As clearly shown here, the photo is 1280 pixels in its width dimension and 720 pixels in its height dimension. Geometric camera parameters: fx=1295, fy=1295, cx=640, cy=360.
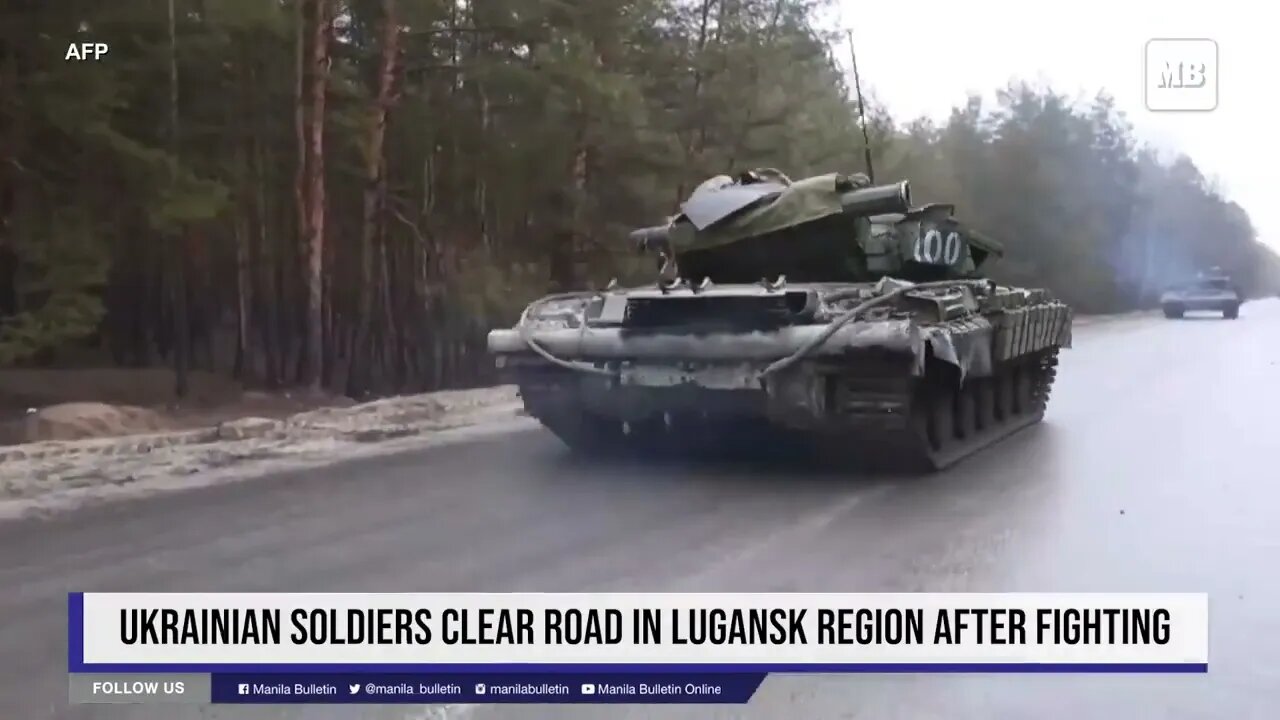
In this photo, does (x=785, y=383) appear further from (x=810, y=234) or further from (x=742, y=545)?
(x=810, y=234)

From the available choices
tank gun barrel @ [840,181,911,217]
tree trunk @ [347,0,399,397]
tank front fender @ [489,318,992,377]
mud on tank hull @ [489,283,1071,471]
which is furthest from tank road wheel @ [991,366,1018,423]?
tree trunk @ [347,0,399,397]

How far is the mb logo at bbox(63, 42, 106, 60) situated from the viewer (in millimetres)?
10250

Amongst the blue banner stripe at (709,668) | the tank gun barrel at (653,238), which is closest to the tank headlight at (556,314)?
the tank gun barrel at (653,238)

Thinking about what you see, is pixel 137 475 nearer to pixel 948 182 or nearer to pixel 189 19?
pixel 189 19

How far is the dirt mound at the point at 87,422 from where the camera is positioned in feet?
30.8

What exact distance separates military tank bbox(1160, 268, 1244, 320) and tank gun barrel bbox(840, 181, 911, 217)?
75.4ft

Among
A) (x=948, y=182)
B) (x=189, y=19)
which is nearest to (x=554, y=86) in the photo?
(x=189, y=19)

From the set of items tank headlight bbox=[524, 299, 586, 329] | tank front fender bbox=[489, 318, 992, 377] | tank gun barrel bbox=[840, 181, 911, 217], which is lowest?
tank front fender bbox=[489, 318, 992, 377]

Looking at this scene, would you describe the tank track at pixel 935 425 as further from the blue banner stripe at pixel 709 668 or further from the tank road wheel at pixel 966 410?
the blue banner stripe at pixel 709 668

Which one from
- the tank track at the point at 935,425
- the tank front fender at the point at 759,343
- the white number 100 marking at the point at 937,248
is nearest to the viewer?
the tank front fender at the point at 759,343

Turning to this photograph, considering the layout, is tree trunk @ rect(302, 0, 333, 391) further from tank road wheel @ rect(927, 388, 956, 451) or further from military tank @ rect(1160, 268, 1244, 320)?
military tank @ rect(1160, 268, 1244, 320)

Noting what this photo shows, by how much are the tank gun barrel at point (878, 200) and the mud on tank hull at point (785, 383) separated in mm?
619

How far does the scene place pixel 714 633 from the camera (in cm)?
325

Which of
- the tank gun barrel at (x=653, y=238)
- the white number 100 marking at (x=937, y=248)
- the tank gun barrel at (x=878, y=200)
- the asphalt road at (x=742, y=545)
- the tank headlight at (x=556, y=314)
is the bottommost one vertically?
the asphalt road at (x=742, y=545)
